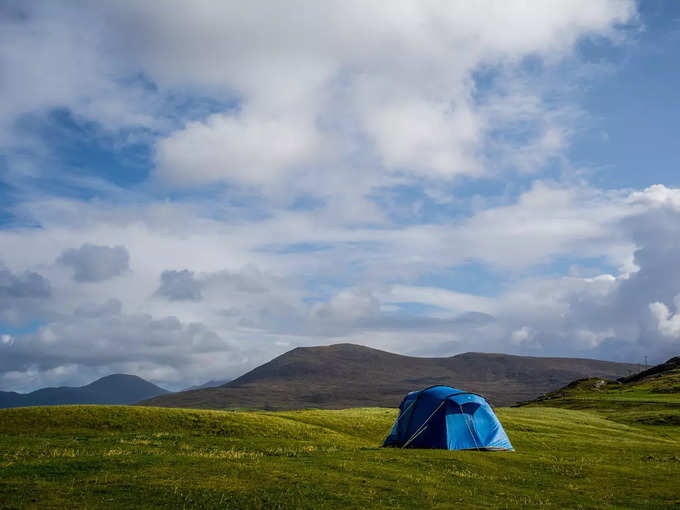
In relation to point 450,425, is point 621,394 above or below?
below

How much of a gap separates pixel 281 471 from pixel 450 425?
60.3 feet

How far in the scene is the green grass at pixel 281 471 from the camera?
19.2m

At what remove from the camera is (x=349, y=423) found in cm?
5559

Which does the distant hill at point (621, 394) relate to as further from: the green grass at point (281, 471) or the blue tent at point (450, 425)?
the blue tent at point (450, 425)

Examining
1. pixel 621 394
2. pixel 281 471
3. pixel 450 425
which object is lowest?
pixel 621 394

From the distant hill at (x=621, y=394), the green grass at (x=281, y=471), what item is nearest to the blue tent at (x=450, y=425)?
the green grass at (x=281, y=471)

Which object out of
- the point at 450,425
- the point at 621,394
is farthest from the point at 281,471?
the point at 621,394

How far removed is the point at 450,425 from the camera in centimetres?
3903

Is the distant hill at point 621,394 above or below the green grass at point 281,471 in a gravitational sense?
below

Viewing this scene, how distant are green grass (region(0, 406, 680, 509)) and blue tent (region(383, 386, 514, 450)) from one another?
2845 millimetres

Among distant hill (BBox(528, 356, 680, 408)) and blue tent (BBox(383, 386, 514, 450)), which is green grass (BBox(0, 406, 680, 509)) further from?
distant hill (BBox(528, 356, 680, 408))

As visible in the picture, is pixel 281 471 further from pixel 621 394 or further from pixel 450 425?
pixel 621 394

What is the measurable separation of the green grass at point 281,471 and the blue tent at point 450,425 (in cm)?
284

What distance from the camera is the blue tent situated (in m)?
38.8
